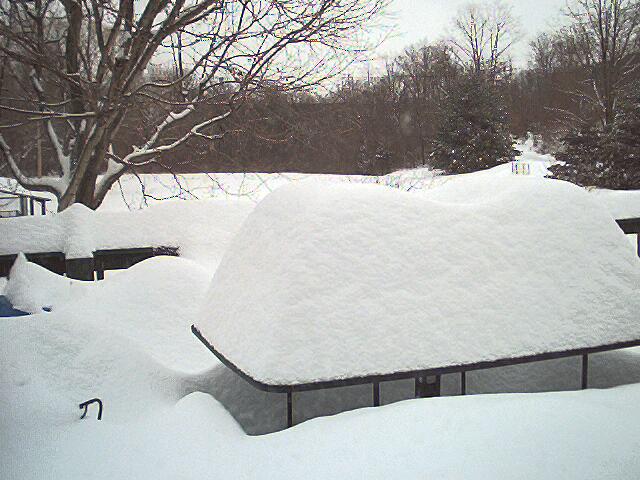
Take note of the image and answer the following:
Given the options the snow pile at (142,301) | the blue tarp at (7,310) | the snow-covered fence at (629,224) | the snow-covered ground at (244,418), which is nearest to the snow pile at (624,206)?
the snow-covered fence at (629,224)

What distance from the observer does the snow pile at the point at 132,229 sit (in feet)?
23.5

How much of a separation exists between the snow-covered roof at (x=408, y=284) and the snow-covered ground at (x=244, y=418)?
274 millimetres

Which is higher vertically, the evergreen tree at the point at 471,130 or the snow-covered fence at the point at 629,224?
the evergreen tree at the point at 471,130

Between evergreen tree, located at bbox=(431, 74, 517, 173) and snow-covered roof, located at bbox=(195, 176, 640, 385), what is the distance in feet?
51.7

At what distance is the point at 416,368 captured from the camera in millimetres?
3232

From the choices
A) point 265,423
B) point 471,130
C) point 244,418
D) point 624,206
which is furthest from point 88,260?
point 471,130

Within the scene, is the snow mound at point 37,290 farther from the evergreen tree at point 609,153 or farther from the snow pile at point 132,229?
the evergreen tree at point 609,153

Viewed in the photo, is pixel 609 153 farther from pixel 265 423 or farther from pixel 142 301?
pixel 265 423

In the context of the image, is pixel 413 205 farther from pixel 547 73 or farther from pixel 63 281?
pixel 547 73

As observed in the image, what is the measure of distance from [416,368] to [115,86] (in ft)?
21.7

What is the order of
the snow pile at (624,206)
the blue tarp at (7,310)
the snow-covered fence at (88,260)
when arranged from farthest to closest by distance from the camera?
the snow pile at (624,206) → the snow-covered fence at (88,260) → the blue tarp at (7,310)

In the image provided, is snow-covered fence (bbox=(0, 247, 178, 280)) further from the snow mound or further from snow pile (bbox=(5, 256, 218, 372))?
the snow mound

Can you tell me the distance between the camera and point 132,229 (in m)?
8.01

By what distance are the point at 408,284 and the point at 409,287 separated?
0.02 metres
